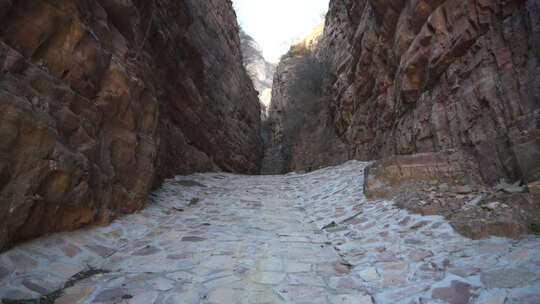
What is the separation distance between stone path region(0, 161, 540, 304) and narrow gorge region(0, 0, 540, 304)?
0.02 m

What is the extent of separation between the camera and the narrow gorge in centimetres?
256

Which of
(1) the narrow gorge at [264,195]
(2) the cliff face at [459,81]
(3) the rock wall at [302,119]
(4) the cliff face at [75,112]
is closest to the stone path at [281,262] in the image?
(1) the narrow gorge at [264,195]

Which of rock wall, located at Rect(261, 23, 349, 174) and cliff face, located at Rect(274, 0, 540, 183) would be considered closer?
cliff face, located at Rect(274, 0, 540, 183)

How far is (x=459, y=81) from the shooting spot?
16.2 ft

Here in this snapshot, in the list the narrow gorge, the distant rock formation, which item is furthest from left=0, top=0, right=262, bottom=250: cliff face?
the distant rock formation

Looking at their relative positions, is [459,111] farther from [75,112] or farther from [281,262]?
[75,112]

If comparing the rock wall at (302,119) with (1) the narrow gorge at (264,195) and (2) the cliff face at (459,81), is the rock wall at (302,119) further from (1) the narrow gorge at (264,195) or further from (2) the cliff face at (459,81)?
(1) the narrow gorge at (264,195)

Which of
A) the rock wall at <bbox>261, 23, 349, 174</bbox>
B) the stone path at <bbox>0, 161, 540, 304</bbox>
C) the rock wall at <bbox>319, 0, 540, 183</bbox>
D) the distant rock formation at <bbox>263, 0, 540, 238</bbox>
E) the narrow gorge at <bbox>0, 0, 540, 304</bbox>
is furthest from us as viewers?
the rock wall at <bbox>261, 23, 349, 174</bbox>

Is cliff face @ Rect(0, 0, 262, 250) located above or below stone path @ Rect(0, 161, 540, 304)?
Result: above

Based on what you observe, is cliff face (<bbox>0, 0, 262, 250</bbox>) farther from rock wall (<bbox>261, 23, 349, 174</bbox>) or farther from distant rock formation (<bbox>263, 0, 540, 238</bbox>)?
rock wall (<bbox>261, 23, 349, 174</bbox>)

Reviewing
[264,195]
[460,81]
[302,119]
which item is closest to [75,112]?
[264,195]

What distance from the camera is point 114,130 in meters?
4.73

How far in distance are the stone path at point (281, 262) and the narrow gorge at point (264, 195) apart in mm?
19

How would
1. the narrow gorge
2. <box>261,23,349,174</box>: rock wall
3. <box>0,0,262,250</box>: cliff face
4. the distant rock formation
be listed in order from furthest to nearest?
<box>261,23,349,174</box>: rock wall → the distant rock formation → <box>0,0,262,250</box>: cliff face → the narrow gorge
